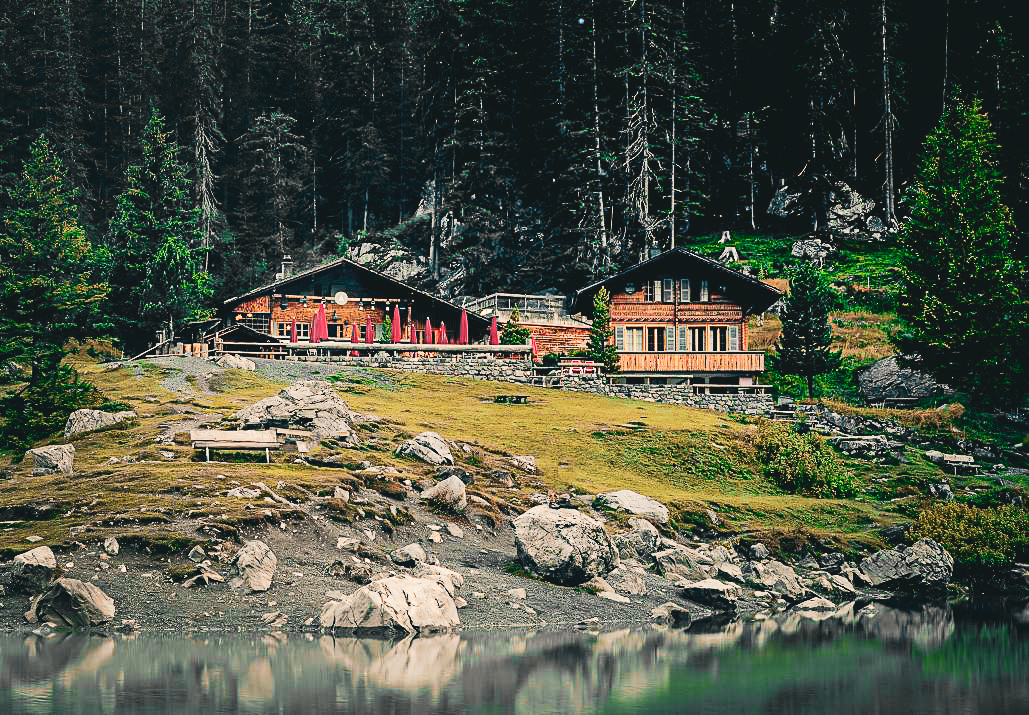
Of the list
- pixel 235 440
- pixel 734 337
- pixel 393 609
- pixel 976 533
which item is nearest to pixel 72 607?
pixel 393 609

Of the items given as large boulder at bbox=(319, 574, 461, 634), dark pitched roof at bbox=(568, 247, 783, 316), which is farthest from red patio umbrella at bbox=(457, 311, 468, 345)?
large boulder at bbox=(319, 574, 461, 634)

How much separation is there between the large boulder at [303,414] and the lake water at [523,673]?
15.9 m

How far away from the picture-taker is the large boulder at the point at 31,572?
35.2m

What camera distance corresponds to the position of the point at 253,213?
11538cm

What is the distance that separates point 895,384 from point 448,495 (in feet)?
118

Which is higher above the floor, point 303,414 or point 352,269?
point 352,269

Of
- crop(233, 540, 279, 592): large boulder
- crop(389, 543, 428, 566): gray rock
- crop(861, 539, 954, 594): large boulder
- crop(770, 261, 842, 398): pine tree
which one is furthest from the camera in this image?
crop(770, 261, 842, 398): pine tree

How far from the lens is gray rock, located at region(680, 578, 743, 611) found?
40469 mm

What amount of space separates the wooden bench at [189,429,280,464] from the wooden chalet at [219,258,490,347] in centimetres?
3390

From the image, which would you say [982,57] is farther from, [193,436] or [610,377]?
[193,436]

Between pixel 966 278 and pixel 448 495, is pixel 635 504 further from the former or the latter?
pixel 966 278

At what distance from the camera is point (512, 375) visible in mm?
68625

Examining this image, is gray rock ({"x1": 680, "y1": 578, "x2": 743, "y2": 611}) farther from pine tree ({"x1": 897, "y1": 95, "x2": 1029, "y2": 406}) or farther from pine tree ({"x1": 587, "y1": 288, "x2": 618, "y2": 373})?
pine tree ({"x1": 897, "y1": 95, "x2": 1029, "y2": 406})

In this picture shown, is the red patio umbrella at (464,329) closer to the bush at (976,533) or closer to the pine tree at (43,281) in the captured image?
the pine tree at (43,281)
